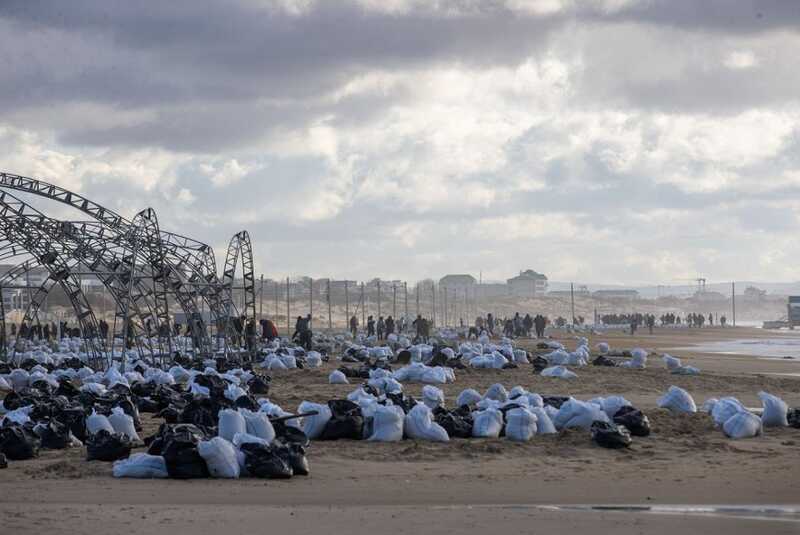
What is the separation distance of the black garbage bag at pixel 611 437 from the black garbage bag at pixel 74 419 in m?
5.78

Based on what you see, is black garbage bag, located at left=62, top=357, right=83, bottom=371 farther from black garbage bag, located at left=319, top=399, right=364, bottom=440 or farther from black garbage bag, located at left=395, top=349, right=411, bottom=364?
black garbage bag, located at left=319, top=399, right=364, bottom=440

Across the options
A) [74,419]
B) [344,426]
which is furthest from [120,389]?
[344,426]

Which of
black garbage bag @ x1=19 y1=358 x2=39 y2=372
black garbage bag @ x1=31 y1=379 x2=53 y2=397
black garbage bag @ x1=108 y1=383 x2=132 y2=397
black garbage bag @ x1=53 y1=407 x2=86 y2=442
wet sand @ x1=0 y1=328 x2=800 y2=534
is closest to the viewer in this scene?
wet sand @ x1=0 y1=328 x2=800 y2=534

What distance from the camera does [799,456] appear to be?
11625mm

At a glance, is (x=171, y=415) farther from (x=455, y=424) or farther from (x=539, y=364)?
(x=539, y=364)

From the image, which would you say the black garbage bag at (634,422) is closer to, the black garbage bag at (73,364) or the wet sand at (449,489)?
the wet sand at (449,489)

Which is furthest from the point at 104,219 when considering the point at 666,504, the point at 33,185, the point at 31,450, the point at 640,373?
the point at 666,504

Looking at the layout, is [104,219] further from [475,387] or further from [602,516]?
[602,516]

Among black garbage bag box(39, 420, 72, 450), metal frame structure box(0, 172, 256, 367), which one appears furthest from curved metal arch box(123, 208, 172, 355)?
black garbage bag box(39, 420, 72, 450)

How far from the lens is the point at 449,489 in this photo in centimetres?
966

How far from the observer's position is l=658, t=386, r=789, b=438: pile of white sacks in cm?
1306

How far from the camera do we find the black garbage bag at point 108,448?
10992mm

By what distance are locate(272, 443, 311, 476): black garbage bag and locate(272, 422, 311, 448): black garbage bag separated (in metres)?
1.15

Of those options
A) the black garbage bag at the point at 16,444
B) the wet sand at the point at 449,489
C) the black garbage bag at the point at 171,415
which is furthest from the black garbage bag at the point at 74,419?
the black garbage bag at the point at 171,415
